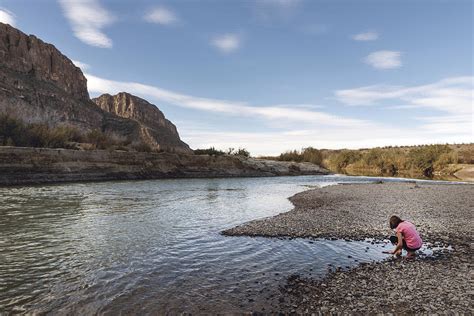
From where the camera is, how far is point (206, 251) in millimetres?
8086

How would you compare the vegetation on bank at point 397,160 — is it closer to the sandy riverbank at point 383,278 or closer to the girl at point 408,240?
the sandy riverbank at point 383,278

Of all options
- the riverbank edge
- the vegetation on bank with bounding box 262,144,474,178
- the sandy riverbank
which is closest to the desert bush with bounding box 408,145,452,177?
the vegetation on bank with bounding box 262,144,474,178

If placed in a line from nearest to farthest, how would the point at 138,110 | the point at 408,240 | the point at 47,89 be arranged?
the point at 408,240 < the point at 47,89 < the point at 138,110

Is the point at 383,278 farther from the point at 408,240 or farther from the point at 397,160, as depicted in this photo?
the point at 397,160

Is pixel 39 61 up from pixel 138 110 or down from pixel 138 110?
up

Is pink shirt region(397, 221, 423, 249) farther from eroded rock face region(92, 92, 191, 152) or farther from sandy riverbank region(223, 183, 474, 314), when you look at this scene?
eroded rock face region(92, 92, 191, 152)

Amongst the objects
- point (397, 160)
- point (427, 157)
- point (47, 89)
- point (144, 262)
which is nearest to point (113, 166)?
point (144, 262)

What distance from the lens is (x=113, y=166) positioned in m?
32.1

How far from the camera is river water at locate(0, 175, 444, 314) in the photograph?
202 inches

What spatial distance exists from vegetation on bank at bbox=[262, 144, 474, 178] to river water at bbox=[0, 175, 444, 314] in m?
48.6

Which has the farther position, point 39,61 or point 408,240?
point 39,61

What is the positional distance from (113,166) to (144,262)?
27.5 meters

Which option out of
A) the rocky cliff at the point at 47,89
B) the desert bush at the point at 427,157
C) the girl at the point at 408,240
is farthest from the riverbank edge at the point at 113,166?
the rocky cliff at the point at 47,89

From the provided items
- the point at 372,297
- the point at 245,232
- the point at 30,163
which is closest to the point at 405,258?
the point at 372,297
